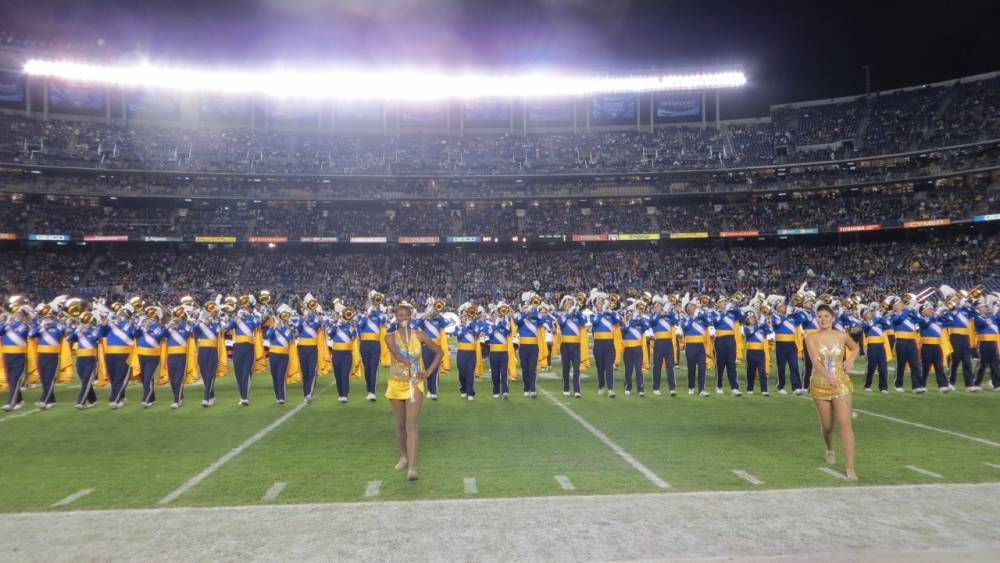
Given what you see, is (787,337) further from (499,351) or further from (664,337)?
(499,351)

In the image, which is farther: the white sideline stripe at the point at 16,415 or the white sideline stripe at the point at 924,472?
the white sideline stripe at the point at 16,415

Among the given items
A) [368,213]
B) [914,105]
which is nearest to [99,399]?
[368,213]

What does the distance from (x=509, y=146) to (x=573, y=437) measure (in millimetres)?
46774

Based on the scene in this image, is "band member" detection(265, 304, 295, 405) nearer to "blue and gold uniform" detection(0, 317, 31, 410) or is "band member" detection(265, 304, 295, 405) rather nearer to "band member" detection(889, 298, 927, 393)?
"blue and gold uniform" detection(0, 317, 31, 410)

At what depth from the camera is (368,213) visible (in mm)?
50750

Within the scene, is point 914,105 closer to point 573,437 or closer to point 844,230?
point 844,230

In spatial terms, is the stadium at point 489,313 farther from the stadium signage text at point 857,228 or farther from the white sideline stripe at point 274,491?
the stadium signage text at point 857,228

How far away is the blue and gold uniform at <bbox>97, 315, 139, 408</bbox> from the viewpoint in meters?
11.9

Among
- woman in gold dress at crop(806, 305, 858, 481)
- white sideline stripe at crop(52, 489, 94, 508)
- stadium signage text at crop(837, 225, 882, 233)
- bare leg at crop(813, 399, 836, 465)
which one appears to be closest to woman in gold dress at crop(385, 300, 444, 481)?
white sideline stripe at crop(52, 489, 94, 508)

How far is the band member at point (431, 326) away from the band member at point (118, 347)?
17.4ft

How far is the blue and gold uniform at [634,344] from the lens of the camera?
1329 centimetres

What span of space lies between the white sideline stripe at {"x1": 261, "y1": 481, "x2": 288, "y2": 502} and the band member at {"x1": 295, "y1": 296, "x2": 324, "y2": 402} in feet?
21.2

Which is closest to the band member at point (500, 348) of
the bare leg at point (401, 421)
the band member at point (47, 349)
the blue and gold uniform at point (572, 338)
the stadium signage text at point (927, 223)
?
the blue and gold uniform at point (572, 338)

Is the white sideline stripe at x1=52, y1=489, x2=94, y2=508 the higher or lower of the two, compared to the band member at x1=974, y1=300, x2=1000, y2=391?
lower
